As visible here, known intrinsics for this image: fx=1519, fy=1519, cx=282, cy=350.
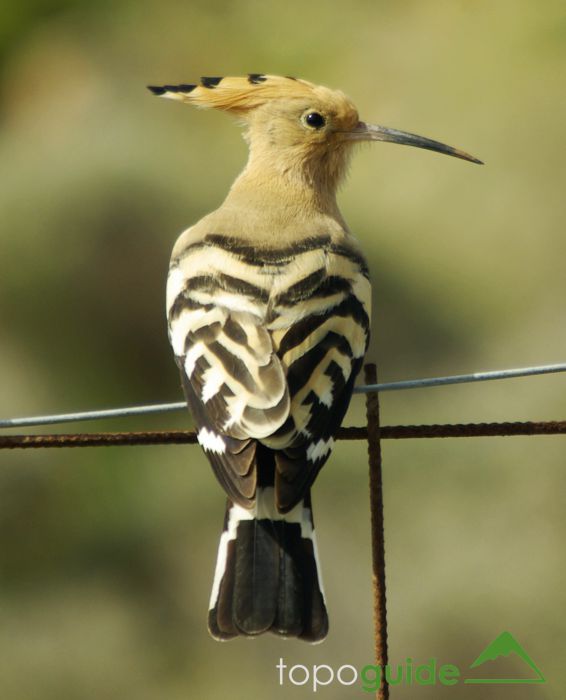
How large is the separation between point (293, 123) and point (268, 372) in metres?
1.10

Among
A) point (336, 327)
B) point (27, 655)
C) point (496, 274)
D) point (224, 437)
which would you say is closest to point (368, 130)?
point (336, 327)

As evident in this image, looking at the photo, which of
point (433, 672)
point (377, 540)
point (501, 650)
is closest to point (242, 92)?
point (377, 540)

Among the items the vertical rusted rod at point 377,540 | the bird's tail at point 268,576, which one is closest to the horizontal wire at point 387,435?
the vertical rusted rod at point 377,540

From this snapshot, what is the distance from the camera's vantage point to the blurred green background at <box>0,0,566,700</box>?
16.3 feet

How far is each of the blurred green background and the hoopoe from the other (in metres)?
2.05

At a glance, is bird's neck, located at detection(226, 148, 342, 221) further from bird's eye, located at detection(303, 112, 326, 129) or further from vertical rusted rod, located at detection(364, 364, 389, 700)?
vertical rusted rod, located at detection(364, 364, 389, 700)

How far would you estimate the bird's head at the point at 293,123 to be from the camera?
129 inches

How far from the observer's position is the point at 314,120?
330 centimetres

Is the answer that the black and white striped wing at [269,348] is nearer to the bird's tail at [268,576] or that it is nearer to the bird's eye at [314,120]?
the bird's tail at [268,576]

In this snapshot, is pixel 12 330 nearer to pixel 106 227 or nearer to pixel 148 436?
pixel 106 227

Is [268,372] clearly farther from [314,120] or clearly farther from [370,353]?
[370,353]

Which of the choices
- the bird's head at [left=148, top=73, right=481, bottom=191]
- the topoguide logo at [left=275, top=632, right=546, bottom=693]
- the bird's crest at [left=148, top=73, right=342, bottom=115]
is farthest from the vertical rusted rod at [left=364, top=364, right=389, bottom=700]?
the topoguide logo at [left=275, top=632, right=546, bottom=693]

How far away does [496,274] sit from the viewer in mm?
6266

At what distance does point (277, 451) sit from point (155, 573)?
11.0ft
